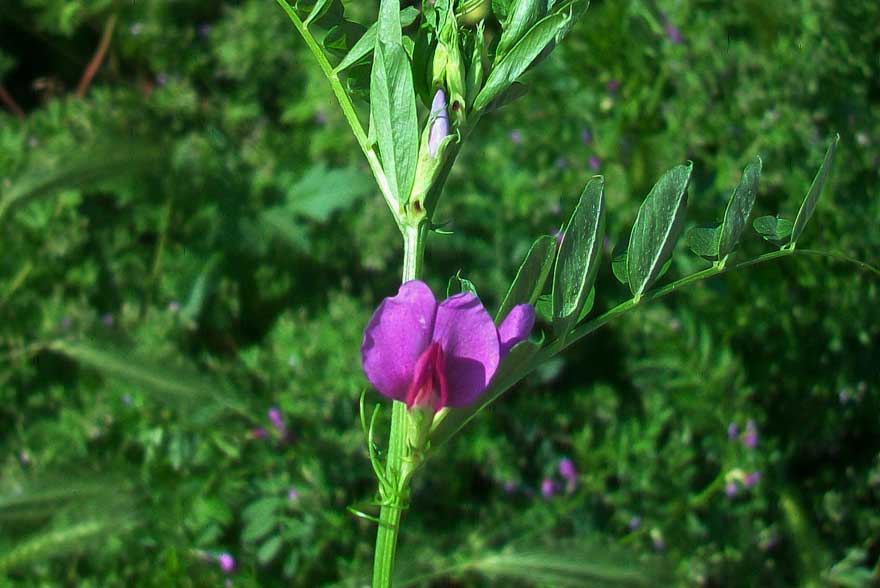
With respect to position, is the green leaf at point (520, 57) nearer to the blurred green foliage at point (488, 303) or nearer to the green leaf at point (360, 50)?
the green leaf at point (360, 50)

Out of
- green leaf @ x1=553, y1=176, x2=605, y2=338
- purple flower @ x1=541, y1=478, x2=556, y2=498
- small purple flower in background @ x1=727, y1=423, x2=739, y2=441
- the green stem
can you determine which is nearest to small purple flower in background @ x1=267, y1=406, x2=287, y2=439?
purple flower @ x1=541, y1=478, x2=556, y2=498

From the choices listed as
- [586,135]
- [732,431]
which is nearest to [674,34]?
[586,135]

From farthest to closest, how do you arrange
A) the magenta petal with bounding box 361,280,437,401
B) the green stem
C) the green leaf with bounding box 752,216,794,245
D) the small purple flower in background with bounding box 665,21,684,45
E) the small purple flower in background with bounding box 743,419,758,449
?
the small purple flower in background with bounding box 665,21,684,45
the small purple flower in background with bounding box 743,419,758,449
the green leaf with bounding box 752,216,794,245
the green stem
the magenta petal with bounding box 361,280,437,401

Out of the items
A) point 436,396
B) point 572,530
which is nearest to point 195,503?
point 572,530

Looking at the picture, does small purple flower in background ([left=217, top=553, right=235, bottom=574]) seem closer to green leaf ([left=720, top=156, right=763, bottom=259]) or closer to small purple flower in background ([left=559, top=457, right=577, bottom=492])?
small purple flower in background ([left=559, top=457, right=577, bottom=492])

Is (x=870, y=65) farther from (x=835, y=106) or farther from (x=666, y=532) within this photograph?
(x=666, y=532)
